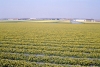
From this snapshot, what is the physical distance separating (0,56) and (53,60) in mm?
3030

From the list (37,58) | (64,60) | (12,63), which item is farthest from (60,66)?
(12,63)

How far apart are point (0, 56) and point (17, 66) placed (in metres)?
2.18

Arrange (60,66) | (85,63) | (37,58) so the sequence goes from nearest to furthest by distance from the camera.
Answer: (60,66) → (85,63) → (37,58)

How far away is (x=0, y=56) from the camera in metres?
8.33

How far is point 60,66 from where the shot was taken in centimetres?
656

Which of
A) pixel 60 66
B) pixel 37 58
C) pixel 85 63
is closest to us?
pixel 60 66

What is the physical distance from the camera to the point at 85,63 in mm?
7191

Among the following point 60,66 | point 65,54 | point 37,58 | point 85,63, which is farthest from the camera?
point 65,54

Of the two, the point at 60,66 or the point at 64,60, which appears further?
the point at 64,60

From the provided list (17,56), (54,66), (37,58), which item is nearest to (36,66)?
(54,66)

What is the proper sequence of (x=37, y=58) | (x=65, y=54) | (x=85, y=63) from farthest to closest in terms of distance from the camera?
(x=65, y=54), (x=37, y=58), (x=85, y=63)

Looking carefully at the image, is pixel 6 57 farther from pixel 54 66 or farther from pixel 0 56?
pixel 54 66

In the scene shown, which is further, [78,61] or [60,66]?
[78,61]

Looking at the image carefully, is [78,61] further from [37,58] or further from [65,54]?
[37,58]
